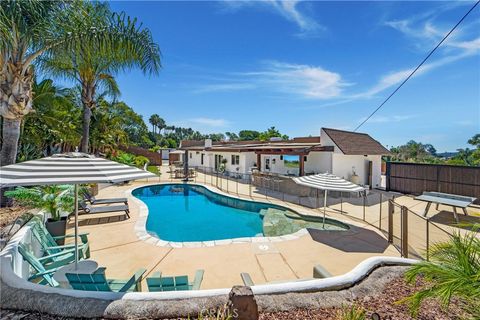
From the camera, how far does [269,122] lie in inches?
2014

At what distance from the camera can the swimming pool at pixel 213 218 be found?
9266 mm

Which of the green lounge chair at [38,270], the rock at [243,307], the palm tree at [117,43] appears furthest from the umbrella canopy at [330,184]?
the green lounge chair at [38,270]

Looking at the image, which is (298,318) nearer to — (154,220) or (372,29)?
(154,220)

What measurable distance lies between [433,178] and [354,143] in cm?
524

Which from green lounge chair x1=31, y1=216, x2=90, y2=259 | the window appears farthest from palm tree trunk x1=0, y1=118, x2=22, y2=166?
the window

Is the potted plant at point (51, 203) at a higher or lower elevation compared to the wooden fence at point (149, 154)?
lower

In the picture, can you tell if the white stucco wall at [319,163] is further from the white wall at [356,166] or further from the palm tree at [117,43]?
the palm tree at [117,43]

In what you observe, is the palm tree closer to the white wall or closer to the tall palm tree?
the tall palm tree

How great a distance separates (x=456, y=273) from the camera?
209 centimetres

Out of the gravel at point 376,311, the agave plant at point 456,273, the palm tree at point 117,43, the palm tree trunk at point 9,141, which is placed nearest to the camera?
the agave plant at point 456,273

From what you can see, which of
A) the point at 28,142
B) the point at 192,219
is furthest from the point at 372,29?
the point at 28,142

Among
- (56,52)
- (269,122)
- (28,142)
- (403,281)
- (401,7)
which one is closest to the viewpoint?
(403,281)

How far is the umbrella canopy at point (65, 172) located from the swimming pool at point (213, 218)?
16.6ft

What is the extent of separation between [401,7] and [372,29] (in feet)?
8.72
